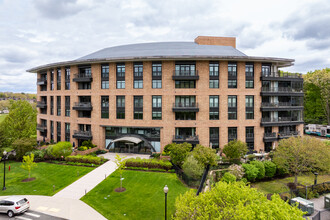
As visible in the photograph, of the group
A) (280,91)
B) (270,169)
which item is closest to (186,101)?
(270,169)

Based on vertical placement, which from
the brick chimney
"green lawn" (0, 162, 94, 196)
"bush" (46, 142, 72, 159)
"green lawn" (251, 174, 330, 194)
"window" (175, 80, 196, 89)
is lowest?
"green lawn" (251, 174, 330, 194)

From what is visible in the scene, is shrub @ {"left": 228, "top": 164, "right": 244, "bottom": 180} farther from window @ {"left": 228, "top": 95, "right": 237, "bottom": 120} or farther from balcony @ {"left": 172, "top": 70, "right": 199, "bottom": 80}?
balcony @ {"left": 172, "top": 70, "right": 199, "bottom": 80}

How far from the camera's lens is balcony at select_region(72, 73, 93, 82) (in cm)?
3591

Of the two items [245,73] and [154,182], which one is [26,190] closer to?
[154,182]

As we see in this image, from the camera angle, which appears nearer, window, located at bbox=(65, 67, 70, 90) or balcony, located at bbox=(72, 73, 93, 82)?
balcony, located at bbox=(72, 73, 93, 82)

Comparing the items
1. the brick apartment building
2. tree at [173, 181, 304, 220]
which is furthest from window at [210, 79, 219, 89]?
tree at [173, 181, 304, 220]

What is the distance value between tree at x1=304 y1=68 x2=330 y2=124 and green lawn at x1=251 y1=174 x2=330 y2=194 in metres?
41.2

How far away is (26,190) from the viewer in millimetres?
19438

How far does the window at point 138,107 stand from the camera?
3409 cm

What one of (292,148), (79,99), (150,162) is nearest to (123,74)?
(79,99)

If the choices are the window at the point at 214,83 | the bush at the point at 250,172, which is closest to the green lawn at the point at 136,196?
the bush at the point at 250,172

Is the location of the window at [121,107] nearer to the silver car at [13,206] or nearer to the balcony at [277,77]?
the silver car at [13,206]

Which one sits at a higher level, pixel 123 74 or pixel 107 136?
pixel 123 74

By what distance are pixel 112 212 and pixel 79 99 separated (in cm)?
2922
